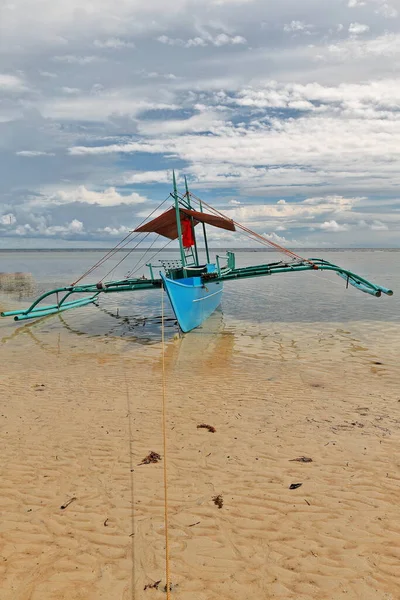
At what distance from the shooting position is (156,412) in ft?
25.6

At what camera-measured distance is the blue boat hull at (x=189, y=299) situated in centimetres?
1379

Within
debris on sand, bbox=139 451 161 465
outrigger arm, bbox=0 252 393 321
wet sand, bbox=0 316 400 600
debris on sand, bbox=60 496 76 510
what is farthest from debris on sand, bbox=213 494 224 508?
outrigger arm, bbox=0 252 393 321

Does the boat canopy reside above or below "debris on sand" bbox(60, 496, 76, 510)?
above

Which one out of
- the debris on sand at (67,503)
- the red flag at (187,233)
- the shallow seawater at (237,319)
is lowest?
the shallow seawater at (237,319)

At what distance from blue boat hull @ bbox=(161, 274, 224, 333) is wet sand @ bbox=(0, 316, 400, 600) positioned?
3815 millimetres

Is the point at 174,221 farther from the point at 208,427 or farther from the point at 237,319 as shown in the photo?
the point at 208,427

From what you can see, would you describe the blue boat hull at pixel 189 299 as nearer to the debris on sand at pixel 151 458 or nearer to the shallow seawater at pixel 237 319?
the shallow seawater at pixel 237 319

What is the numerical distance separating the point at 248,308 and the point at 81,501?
18160 mm

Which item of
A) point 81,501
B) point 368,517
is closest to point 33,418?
point 81,501

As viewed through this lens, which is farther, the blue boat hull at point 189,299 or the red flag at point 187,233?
the red flag at point 187,233

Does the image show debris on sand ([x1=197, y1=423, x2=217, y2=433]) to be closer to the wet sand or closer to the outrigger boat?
the wet sand

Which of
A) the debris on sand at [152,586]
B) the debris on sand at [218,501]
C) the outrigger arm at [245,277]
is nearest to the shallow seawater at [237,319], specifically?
the outrigger arm at [245,277]

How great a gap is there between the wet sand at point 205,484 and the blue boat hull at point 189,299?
3.82 meters

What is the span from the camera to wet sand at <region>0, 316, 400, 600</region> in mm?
3832
